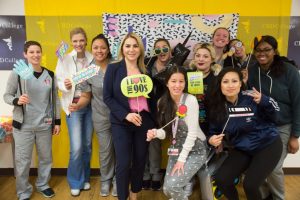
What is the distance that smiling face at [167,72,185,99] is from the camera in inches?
94.0

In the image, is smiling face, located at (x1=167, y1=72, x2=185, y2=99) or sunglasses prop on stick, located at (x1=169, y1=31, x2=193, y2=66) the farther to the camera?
sunglasses prop on stick, located at (x1=169, y1=31, x2=193, y2=66)

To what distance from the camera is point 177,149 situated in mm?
2449

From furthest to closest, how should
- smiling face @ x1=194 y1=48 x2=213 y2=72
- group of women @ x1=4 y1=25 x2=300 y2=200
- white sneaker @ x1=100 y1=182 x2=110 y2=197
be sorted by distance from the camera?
1. white sneaker @ x1=100 y1=182 x2=110 y2=197
2. smiling face @ x1=194 y1=48 x2=213 y2=72
3. group of women @ x1=4 y1=25 x2=300 y2=200

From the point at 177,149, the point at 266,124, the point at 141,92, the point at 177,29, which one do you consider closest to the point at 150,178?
the point at 177,149

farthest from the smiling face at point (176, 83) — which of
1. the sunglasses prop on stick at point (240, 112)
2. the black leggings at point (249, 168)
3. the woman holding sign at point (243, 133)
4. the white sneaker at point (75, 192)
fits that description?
the white sneaker at point (75, 192)

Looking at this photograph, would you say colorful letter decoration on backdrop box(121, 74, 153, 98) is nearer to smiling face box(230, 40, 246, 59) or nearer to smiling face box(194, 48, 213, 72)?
smiling face box(194, 48, 213, 72)

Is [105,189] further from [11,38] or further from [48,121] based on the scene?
[11,38]

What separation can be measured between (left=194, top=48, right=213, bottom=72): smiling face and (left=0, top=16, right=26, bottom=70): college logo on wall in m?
1.93

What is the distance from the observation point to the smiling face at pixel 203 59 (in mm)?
2684

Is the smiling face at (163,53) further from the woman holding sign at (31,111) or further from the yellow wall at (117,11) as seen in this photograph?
the woman holding sign at (31,111)

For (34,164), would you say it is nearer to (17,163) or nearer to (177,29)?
(17,163)

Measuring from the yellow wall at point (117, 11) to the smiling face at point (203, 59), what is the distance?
27.7 inches

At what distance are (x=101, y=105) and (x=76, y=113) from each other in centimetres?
29

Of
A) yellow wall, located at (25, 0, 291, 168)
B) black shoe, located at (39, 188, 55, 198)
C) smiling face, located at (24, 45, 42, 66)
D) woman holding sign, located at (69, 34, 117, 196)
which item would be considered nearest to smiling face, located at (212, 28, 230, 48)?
yellow wall, located at (25, 0, 291, 168)
